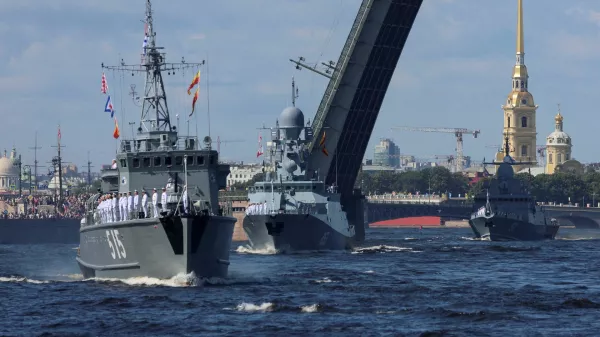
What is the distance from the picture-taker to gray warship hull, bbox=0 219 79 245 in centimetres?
11981

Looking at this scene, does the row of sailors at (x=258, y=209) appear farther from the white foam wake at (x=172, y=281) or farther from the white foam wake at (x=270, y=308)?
the white foam wake at (x=270, y=308)

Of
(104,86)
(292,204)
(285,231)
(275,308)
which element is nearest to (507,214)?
(292,204)

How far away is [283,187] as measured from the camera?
244 feet

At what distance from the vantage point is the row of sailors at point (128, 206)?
39781 millimetres

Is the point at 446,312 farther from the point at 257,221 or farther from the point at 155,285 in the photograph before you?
the point at 257,221

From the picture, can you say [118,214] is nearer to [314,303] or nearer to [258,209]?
[314,303]

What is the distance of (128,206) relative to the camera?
4116 centimetres

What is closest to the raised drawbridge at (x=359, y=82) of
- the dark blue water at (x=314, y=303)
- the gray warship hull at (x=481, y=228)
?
the dark blue water at (x=314, y=303)

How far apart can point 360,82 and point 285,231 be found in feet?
28.2

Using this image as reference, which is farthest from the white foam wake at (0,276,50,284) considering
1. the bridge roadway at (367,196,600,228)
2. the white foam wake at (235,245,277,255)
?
the bridge roadway at (367,196,600,228)

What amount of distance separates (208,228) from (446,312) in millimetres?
8080

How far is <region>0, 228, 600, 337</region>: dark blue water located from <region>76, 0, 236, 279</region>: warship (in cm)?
64

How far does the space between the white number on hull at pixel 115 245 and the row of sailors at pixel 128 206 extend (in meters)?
0.57

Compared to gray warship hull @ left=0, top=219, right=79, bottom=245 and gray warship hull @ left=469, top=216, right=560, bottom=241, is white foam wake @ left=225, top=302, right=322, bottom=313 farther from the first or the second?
gray warship hull @ left=0, top=219, right=79, bottom=245
